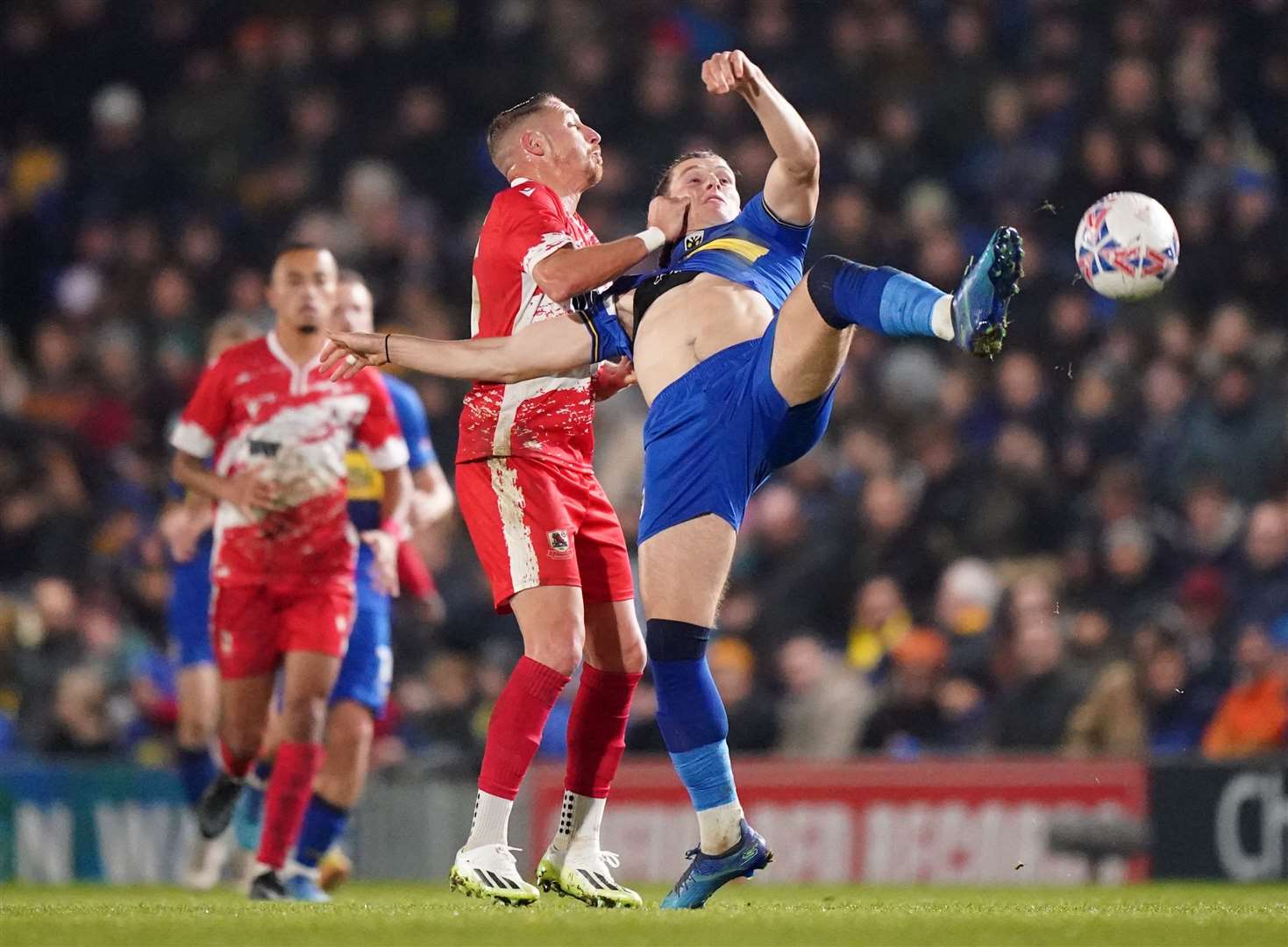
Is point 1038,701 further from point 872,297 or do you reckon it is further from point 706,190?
point 872,297

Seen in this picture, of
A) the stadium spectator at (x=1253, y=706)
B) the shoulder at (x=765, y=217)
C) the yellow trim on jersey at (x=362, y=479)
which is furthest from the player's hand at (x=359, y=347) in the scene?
the stadium spectator at (x=1253, y=706)

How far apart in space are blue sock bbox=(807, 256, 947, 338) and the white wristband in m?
0.59

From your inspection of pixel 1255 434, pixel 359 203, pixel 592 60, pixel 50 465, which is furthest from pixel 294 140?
pixel 1255 434

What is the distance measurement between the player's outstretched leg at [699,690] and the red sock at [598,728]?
17.9 inches

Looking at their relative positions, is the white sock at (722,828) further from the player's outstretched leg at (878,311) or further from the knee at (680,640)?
the player's outstretched leg at (878,311)

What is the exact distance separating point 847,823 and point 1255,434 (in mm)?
3427

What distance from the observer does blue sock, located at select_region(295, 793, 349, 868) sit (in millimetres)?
7652

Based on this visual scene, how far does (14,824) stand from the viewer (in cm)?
1088

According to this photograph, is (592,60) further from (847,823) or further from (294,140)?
(847,823)

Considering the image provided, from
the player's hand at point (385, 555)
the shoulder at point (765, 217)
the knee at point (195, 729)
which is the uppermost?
the shoulder at point (765, 217)

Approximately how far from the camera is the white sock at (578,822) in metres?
6.28

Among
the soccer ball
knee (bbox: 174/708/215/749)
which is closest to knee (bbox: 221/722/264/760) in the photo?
knee (bbox: 174/708/215/749)

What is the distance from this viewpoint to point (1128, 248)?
5.70 metres

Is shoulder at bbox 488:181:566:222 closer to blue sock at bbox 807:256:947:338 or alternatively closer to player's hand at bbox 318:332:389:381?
player's hand at bbox 318:332:389:381
